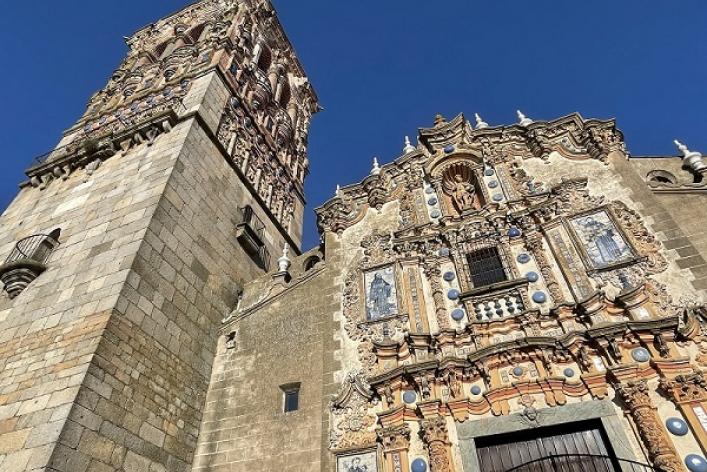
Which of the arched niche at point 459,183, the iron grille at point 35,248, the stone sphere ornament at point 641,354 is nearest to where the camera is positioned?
the stone sphere ornament at point 641,354

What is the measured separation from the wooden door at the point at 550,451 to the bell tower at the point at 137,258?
541 centimetres

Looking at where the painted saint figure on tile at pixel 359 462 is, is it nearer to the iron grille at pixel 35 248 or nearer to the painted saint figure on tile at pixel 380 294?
the painted saint figure on tile at pixel 380 294

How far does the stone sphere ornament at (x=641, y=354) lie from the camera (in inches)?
283

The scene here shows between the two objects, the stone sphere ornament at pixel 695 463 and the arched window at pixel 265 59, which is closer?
the stone sphere ornament at pixel 695 463

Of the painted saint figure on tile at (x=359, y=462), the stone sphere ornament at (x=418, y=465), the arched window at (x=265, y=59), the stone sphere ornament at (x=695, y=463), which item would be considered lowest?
the stone sphere ornament at (x=695, y=463)

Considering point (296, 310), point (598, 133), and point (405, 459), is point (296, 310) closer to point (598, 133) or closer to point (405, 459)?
point (405, 459)

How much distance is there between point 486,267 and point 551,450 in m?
3.69

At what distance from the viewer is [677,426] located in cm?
643

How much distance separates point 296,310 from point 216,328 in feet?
6.20

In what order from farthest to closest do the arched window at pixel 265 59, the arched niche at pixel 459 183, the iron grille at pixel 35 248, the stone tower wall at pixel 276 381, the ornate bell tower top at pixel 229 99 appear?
the arched window at pixel 265 59, the ornate bell tower top at pixel 229 99, the arched niche at pixel 459 183, the iron grille at pixel 35 248, the stone tower wall at pixel 276 381

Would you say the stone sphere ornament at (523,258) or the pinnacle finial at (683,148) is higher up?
the pinnacle finial at (683,148)

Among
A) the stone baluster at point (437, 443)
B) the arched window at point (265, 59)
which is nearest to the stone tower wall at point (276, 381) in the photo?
the stone baluster at point (437, 443)

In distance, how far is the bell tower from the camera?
24.0ft

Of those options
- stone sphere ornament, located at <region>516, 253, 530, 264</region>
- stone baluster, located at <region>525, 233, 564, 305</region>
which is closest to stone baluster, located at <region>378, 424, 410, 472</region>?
stone baluster, located at <region>525, 233, 564, 305</region>
